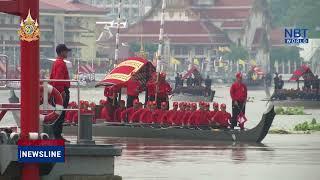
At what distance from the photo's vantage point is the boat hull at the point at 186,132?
39.4m

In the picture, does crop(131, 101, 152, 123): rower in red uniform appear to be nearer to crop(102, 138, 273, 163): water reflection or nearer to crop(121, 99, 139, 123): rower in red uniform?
crop(121, 99, 139, 123): rower in red uniform

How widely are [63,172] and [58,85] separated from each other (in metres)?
3.32

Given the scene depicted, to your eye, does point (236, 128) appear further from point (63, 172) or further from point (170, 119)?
point (63, 172)

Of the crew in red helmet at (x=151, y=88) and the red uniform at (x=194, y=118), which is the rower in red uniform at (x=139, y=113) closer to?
the red uniform at (x=194, y=118)

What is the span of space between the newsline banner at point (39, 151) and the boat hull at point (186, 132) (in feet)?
56.5

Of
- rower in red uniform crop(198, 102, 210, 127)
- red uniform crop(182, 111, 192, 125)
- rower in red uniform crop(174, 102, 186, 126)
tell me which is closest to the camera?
rower in red uniform crop(198, 102, 210, 127)

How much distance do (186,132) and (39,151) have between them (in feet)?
61.4

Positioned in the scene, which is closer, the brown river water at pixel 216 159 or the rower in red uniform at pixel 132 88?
the brown river water at pixel 216 159

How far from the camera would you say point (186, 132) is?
4050 centimetres

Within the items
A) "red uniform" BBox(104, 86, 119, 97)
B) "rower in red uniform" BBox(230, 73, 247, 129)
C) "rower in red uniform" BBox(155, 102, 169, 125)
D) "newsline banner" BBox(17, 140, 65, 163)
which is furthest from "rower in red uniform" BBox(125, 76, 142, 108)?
"newsline banner" BBox(17, 140, 65, 163)

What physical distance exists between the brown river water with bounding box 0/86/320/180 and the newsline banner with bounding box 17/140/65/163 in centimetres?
512

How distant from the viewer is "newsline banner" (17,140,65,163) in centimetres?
2192

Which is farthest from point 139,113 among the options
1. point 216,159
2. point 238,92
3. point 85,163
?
point 85,163

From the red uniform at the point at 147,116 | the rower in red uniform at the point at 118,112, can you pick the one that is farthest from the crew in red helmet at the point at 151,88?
the red uniform at the point at 147,116
